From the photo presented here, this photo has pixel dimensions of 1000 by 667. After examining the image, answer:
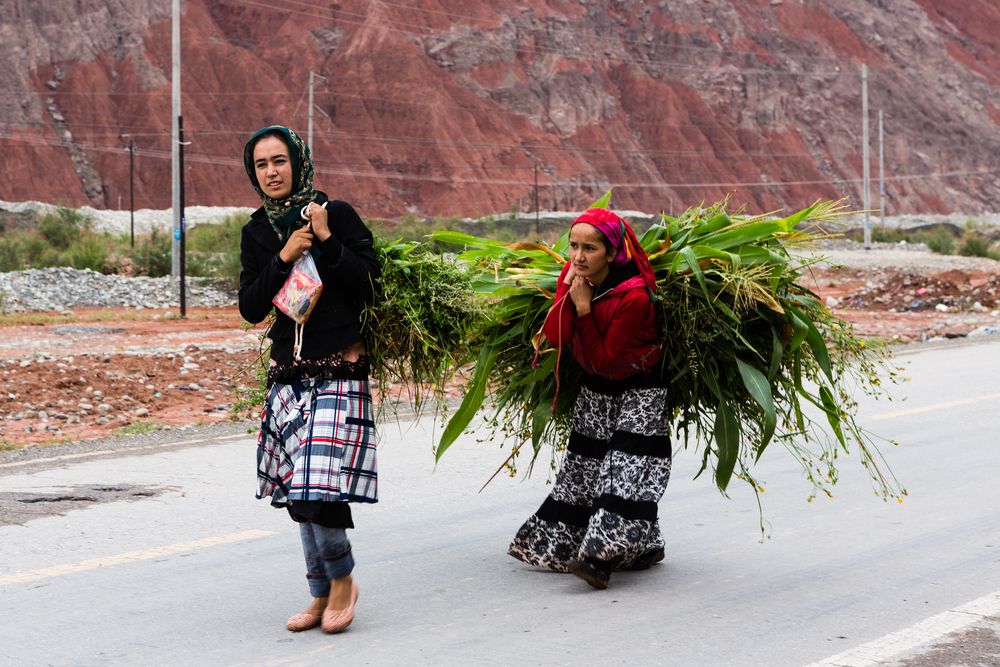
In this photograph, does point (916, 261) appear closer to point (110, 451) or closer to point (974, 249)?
point (974, 249)

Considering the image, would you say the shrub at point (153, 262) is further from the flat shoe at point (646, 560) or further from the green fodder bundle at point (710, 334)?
the flat shoe at point (646, 560)

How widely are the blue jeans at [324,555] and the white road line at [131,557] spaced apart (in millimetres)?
1492

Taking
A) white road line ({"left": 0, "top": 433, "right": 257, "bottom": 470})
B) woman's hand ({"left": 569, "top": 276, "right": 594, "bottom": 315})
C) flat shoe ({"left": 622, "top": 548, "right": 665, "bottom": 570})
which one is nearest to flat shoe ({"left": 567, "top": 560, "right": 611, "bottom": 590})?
flat shoe ({"left": 622, "top": 548, "right": 665, "bottom": 570})

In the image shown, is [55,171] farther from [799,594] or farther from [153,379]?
[799,594]

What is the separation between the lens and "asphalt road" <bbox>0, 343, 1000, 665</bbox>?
4543 mm

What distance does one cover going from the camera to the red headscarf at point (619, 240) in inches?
196

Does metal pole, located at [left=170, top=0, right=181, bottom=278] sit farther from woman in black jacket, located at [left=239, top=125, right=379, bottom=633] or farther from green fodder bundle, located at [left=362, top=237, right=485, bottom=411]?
woman in black jacket, located at [left=239, top=125, right=379, bottom=633]

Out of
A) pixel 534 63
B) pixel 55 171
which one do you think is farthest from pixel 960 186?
pixel 55 171

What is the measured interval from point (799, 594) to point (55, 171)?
6246cm

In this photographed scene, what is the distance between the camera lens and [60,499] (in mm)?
7320

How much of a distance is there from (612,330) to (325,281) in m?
1.16

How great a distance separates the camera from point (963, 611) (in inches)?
197

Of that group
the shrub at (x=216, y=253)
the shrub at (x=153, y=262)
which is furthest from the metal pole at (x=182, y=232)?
the shrub at (x=153, y=262)

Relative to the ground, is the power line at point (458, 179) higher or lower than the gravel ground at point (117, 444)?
lower
